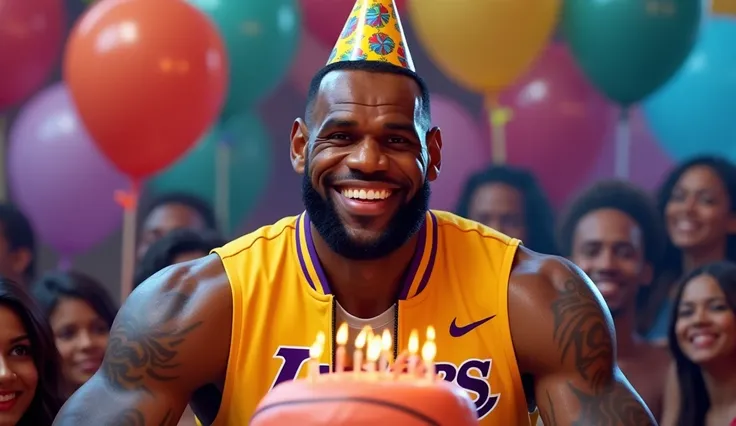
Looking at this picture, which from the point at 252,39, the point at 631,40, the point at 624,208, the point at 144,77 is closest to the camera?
the point at 144,77

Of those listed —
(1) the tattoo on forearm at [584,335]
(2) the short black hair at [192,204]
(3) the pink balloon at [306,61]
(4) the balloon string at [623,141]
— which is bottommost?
(1) the tattoo on forearm at [584,335]

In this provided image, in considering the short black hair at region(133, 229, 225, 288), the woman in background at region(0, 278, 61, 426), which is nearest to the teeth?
the woman in background at region(0, 278, 61, 426)

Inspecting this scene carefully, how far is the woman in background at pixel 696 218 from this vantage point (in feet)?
20.7

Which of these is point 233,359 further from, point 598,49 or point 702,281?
point 598,49

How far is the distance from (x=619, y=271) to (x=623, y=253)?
0.34ft

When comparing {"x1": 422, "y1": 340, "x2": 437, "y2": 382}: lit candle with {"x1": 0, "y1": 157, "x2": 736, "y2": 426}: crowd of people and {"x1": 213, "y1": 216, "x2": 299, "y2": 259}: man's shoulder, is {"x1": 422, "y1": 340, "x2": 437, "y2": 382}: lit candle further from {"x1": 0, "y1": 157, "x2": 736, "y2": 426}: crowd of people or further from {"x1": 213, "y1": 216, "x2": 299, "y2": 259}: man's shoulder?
{"x1": 0, "y1": 157, "x2": 736, "y2": 426}: crowd of people

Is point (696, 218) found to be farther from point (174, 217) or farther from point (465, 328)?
point (465, 328)

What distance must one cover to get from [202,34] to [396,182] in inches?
111

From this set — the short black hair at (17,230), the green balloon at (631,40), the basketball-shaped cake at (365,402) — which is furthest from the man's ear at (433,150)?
the short black hair at (17,230)

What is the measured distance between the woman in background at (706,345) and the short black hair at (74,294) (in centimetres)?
231

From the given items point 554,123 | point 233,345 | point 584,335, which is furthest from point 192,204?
point 584,335

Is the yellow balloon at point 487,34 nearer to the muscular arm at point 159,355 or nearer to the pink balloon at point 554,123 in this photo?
the pink balloon at point 554,123

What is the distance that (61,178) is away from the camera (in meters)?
6.49

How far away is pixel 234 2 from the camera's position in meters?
6.42
